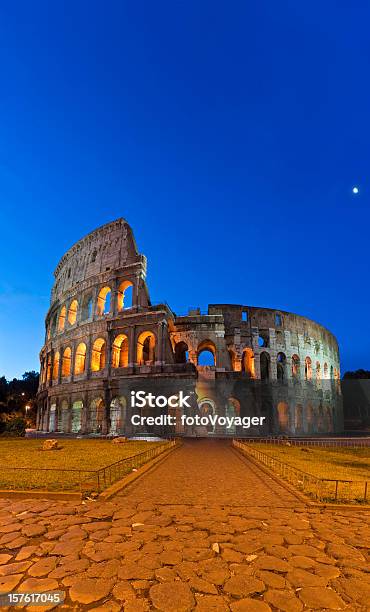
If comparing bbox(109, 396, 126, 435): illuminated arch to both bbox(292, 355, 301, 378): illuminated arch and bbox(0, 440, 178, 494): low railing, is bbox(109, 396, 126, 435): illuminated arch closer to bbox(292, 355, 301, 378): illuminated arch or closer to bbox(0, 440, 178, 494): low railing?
bbox(0, 440, 178, 494): low railing

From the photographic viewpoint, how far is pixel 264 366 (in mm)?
42938

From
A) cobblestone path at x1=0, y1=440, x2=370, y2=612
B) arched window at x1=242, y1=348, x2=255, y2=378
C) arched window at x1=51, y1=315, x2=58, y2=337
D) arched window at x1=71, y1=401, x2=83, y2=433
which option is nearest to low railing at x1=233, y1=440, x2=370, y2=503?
cobblestone path at x1=0, y1=440, x2=370, y2=612

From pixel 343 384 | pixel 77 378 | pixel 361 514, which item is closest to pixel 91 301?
pixel 77 378

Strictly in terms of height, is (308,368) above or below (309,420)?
above

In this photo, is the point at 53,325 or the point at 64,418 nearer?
the point at 64,418

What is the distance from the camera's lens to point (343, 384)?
183 ft

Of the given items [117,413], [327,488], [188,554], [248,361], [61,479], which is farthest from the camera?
Result: [248,361]

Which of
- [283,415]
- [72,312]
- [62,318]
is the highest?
[72,312]

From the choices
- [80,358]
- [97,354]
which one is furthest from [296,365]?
[80,358]

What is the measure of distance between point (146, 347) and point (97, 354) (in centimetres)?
553

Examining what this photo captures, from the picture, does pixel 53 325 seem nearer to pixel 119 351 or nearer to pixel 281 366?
pixel 119 351

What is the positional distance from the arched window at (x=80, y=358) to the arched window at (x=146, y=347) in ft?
19.5

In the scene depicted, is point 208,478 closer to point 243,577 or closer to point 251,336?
point 243,577

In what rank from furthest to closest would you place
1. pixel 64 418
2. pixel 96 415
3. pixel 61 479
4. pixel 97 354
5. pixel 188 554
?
pixel 64 418 → pixel 97 354 → pixel 96 415 → pixel 61 479 → pixel 188 554
